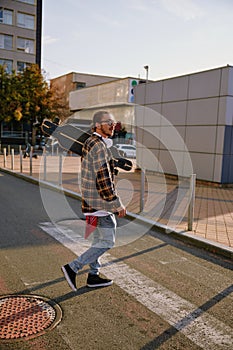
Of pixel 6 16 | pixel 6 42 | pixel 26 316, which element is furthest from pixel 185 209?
pixel 6 16

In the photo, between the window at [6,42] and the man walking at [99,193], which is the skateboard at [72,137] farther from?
the window at [6,42]

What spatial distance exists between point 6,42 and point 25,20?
3.71 m

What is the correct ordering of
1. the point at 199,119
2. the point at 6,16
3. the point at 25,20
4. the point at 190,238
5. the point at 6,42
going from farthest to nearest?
the point at 25,20, the point at 6,42, the point at 6,16, the point at 199,119, the point at 190,238

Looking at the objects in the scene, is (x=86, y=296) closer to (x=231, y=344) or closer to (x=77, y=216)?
(x=231, y=344)

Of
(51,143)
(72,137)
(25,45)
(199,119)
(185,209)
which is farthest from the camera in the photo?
(25,45)

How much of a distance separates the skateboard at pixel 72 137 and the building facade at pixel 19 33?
138ft

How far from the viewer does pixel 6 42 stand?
43.5 metres

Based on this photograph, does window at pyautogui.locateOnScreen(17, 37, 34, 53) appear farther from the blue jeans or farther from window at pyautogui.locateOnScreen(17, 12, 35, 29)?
the blue jeans

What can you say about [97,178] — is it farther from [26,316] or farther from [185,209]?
[185,209]

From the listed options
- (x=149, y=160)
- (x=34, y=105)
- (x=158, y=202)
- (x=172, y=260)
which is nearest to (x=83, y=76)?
(x=34, y=105)

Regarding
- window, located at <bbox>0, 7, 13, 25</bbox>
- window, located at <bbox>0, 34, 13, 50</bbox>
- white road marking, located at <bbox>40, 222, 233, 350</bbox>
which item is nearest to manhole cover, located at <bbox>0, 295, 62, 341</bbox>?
white road marking, located at <bbox>40, 222, 233, 350</bbox>

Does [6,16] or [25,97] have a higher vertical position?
[6,16]

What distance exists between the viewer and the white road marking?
315 cm

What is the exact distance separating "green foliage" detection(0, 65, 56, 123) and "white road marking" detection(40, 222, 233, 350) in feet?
94.5
